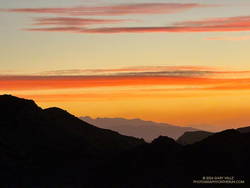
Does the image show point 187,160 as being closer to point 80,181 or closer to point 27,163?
point 80,181

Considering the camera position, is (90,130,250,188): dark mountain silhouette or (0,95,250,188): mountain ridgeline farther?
(0,95,250,188): mountain ridgeline

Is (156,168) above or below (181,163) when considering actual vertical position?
below

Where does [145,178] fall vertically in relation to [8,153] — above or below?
below

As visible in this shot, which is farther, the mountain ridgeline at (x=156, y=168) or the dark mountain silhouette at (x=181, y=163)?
the mountain ridgeline at (x=156, y=168)

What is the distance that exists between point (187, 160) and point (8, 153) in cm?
5921

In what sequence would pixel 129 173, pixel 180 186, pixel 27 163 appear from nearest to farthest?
pixel 180 186 → pixel 129 173 → pixel 27 163

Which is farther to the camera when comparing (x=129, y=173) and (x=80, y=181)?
(x=80, y=181)

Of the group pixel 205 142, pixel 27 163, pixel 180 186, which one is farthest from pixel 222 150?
pixel 27 163

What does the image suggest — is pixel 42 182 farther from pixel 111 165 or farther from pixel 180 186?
pixel 180 186

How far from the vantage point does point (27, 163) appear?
7766 inches

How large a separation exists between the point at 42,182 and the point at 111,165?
21814 mm

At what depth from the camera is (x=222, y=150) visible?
16900 centimetres

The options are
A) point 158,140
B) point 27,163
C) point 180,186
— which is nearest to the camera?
point 180,186

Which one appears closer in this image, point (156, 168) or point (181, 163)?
point (156, 168)
